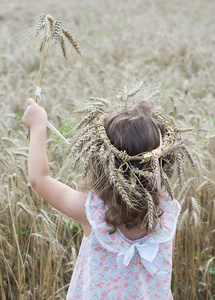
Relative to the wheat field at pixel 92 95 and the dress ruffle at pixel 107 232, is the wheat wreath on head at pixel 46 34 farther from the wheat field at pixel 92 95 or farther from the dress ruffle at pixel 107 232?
the dress ruffle at pixel 107 232

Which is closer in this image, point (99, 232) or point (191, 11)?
point (99, 232)

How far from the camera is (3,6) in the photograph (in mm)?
15125

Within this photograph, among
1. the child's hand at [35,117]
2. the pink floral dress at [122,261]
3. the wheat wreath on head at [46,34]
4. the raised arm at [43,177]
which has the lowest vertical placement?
the pink floral dress at [122,261]

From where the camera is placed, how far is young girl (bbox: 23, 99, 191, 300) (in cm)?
146

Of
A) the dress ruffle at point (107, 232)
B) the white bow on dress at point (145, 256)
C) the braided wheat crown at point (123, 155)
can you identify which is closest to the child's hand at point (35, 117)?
the braided wheat crown at point (123, 155)

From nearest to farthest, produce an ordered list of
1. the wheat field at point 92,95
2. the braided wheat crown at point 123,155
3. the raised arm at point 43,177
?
1. the braided wheat crown at point 123,155
2. the raised arm at point 43,177
3. the wheat field at point 92,95

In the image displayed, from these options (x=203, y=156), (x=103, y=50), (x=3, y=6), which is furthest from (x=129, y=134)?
(x=3, y=6)

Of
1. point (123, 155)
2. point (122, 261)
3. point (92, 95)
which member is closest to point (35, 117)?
point (123, 155)

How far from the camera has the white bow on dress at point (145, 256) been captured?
150cm

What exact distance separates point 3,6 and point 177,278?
47.8 ft

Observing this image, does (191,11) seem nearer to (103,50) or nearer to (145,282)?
(103,50)

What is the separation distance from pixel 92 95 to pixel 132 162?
2.89 m

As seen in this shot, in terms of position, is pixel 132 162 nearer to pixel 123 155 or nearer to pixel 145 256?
pixel 123 155

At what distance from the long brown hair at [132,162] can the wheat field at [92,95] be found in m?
0.32
